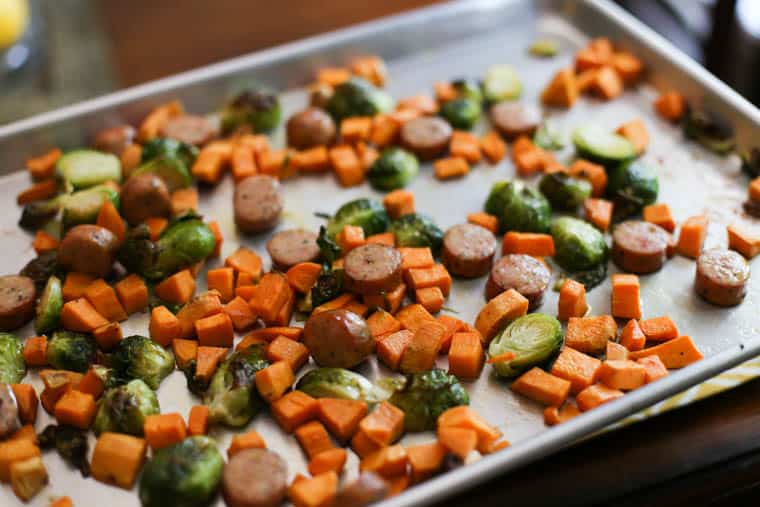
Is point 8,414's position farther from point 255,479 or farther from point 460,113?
point 460,113

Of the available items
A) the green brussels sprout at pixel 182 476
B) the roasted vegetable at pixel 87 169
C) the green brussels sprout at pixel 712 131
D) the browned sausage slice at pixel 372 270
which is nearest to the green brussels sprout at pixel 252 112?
the roasted vegetable at pixel 87 169

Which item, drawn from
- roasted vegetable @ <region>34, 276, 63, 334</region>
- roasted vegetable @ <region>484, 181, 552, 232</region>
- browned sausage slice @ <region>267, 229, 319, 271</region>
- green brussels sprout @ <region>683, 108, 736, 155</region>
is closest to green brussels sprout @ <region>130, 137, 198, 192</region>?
browned sausage slice @ <region>267, 229, 319, 271</region>

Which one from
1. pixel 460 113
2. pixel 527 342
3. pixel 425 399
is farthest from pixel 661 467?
pixel 460 113

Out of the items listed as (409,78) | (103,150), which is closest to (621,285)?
(409,78)

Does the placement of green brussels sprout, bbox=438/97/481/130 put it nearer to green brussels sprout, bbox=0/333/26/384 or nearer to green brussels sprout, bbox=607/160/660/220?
green brussels sprout, bbox=607/160/660/220

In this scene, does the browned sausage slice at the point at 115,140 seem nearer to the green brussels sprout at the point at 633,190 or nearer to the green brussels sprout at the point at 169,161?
the green brussels sprout at the point at 169,161

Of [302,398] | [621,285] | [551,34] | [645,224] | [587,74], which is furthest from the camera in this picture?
[551,34]

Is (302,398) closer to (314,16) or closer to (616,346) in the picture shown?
(616,346)
